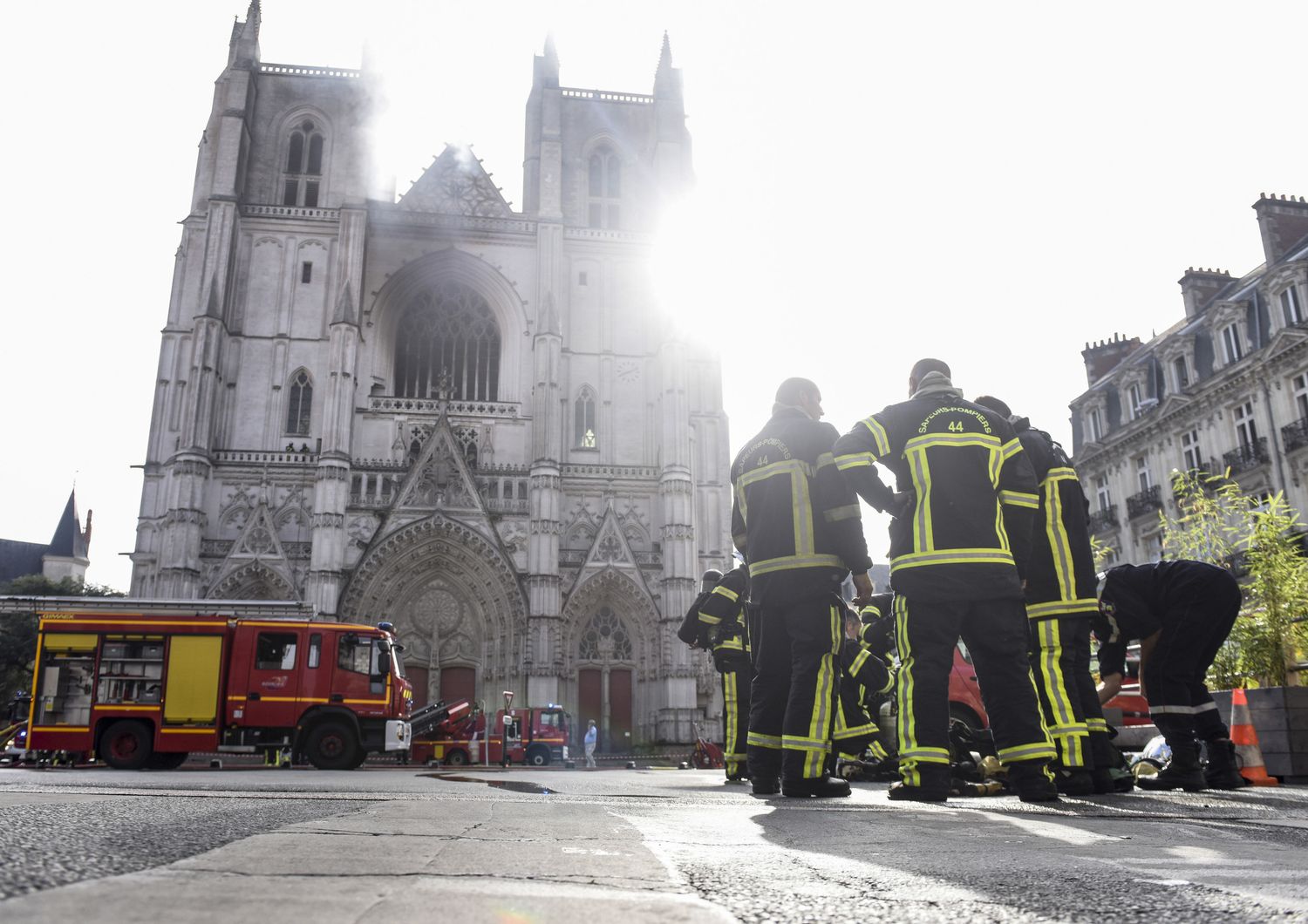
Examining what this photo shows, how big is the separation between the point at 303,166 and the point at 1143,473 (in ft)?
87.9

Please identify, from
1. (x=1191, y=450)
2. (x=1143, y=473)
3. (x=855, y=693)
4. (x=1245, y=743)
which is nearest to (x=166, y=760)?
(x=855, y=693)

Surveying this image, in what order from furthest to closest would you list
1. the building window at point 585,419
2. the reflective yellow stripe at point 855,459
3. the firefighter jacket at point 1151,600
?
the building window at point 585,419
the firefighter jacket at point 1151,600
the reflective yellow stripe at point 855,459

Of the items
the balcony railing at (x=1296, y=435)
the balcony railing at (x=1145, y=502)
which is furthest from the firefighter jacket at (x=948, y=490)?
the balcony railing at (x=1145, y=502)

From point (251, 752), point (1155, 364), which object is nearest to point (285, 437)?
point (251, 752)

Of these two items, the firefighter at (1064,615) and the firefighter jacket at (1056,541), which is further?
the firefighter jacket at (1056,541)

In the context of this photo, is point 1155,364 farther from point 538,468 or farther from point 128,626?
point 128,626

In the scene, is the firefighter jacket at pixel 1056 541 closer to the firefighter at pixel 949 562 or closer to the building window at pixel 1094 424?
the firefighter at pixel 949 562

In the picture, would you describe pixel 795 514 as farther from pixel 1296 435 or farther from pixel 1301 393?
pixel 1301 393

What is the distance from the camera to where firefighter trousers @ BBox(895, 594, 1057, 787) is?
14.9ft

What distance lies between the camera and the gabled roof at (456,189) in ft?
111

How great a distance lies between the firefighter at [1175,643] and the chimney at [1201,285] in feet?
83.5

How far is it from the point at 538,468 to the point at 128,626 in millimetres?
14720

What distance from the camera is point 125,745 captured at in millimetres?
13758

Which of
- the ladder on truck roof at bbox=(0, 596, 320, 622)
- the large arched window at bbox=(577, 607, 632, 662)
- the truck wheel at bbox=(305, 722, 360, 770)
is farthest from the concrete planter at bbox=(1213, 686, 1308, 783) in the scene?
the large arched window at bbox=(577, 607, 632, 662)
